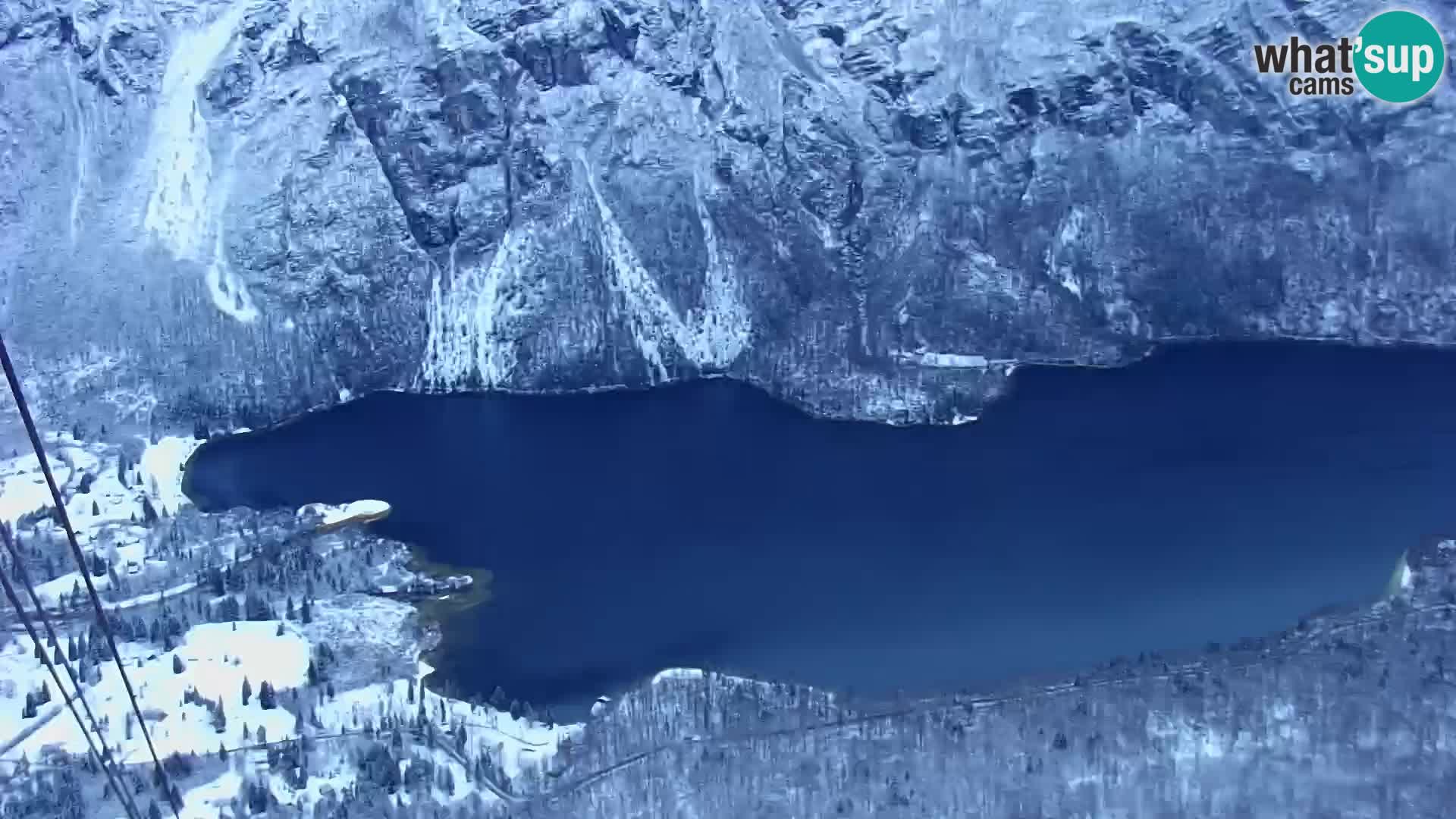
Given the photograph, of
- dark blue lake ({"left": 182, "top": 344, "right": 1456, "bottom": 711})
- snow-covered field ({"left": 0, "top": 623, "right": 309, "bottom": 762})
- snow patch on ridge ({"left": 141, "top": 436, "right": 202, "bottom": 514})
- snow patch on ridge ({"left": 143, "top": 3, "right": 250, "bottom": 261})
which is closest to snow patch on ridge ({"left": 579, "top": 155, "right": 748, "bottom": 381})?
dark blue lake ({"left": 182, "top": 344, "right": 1456, "bottom": 711})

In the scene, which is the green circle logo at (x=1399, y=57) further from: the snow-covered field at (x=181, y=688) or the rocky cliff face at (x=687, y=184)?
the snow-covered field at (x=181, y=688)

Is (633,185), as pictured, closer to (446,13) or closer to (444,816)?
(446,13)

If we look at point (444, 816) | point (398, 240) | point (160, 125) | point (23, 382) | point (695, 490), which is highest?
point (160, 125)

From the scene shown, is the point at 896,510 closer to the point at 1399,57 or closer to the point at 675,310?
the point at 675,310

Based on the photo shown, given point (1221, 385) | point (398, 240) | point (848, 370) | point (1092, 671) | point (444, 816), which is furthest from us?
point (398, 240)

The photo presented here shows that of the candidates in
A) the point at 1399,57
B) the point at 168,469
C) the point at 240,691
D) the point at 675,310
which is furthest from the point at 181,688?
the point at 1399,57

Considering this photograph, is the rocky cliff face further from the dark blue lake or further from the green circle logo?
the dark blue lake

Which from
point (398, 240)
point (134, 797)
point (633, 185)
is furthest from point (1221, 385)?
point (134, 797)

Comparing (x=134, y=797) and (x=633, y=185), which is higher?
(x=633, y=185)
